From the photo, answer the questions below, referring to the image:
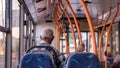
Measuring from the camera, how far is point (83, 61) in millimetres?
3193

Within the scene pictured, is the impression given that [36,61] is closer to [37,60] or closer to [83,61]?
[37,60]

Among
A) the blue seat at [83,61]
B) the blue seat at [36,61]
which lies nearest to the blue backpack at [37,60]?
the blue seat at [36,61]

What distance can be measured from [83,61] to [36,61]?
0.54 meters

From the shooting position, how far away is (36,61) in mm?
3271

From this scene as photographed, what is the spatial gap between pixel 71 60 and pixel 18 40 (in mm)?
3770

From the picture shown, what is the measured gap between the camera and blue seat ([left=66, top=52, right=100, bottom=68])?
3170 millimetres

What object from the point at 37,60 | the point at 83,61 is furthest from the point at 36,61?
the point at 83,61

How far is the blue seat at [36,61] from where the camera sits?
127 inches

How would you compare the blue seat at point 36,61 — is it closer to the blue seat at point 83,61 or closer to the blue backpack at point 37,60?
the blue backpack at point 37,60

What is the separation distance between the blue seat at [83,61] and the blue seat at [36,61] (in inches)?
9.7

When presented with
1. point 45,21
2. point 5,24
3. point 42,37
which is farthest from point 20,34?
point 45,21

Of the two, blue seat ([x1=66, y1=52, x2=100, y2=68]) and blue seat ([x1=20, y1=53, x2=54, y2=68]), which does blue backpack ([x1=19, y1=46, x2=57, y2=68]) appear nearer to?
blue seat ([x1=20, y1=53, x2=54, y2=68])

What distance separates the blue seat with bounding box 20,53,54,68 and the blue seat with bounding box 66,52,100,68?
0.80ft

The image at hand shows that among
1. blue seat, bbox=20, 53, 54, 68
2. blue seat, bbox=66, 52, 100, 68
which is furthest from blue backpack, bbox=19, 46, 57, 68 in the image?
blue seat, bbox=66, 52, 100, 68
